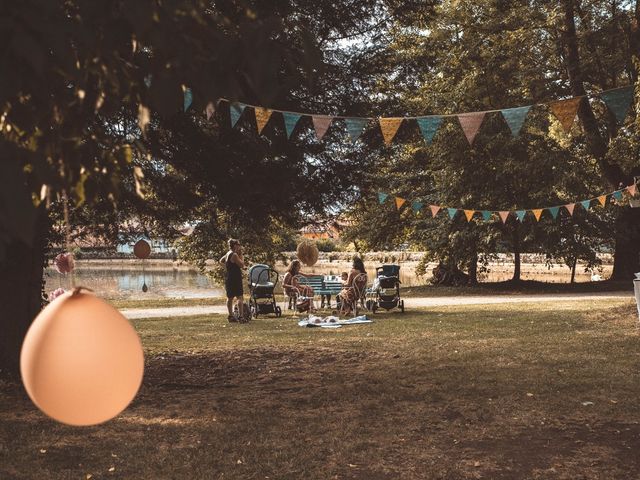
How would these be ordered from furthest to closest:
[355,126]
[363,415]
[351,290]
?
1. [351,290]
2. [355,126]
3. [363,415]

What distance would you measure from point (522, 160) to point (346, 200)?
15.4m

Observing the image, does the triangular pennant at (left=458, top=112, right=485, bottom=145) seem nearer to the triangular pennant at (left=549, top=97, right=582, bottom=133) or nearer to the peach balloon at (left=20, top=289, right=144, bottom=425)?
the triangular pennant at (left=549, top=97, right=582, bottom=133)

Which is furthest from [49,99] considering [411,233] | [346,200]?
[411,233]

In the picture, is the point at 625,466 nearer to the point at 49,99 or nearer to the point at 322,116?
the point at 49,99

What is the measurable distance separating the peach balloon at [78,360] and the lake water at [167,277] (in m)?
22.3

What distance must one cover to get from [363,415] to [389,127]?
3980mm

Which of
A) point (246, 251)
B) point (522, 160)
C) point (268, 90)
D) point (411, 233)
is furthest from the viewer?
point (411, 233)

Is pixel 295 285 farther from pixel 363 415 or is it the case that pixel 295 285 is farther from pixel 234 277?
pixel 363 415

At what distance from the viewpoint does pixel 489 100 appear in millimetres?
23328

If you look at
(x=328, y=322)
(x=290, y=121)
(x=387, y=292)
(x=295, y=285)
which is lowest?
(x=328, y=322)

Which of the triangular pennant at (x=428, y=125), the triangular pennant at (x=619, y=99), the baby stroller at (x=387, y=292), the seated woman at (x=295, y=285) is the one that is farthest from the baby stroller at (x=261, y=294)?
the triangular pennant at (x=619, y=99)

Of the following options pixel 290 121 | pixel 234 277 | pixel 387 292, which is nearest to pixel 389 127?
pixel 290 121

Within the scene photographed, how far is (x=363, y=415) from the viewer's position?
5.66m

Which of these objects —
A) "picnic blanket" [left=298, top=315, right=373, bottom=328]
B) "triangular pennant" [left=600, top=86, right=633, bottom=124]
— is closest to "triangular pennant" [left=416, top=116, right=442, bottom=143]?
"triangular pennant" [left=600, top=86, right=633, bottom=124]
